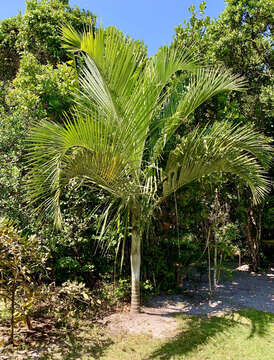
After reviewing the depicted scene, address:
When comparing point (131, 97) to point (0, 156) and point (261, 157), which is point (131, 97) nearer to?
point (261, 157)

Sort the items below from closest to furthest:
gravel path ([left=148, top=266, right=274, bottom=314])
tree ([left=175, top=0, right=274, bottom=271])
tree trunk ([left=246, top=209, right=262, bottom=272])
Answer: gravel path ([left=148, top=266, right=274, bottom=314]), tree ([left=175, top=0, right=274, bottom=271]), tree trunk ([left=246, top=209, right=262, bottom=272])

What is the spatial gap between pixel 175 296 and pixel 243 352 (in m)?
1.98

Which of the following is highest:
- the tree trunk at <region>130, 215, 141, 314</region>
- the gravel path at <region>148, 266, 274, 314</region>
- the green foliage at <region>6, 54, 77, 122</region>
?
the green foliage at <region>6, 54, 77, 122</region>

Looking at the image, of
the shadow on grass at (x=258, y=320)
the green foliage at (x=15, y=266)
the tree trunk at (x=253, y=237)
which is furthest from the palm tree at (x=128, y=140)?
the tree trunk at (x=253, y=237)

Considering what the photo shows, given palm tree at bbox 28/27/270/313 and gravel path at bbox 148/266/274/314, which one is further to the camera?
gravel path at bbox 148/266/274/314

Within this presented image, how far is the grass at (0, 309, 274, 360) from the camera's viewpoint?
124 inches

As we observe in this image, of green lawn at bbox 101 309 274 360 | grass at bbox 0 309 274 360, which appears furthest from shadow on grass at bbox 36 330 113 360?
green lawn at bbox 101 309 274 360

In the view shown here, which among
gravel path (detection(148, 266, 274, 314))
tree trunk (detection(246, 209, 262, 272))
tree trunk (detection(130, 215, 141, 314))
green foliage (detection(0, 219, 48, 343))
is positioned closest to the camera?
green foliage (detection(0, 219, 48, 343))

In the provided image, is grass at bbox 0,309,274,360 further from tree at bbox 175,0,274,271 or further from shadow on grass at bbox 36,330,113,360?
tree at bbox 175,0,274,271


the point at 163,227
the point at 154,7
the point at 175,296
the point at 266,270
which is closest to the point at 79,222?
the point at 163,227

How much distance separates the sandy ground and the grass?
0.21 m

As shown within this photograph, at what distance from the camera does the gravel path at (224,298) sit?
4.54m

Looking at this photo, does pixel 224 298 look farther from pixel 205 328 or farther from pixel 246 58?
pixel 246 58

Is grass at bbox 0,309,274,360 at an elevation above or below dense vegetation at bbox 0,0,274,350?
below
